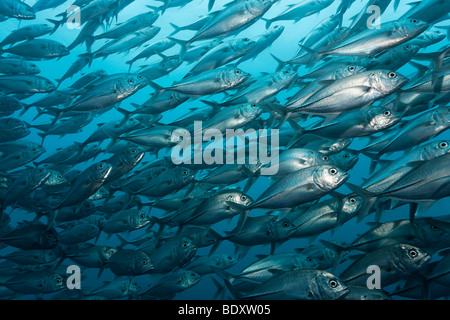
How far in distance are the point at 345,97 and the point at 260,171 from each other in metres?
1.16

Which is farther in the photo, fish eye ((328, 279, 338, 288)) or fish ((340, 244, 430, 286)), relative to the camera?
fish ((340, 244, 430, 286))

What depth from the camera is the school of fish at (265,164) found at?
8.65 ft

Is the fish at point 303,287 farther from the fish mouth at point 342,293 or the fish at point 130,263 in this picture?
the fish at point 130,263

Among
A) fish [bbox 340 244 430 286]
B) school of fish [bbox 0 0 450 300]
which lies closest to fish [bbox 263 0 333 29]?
school of fish [bbox 0 0 450 300]

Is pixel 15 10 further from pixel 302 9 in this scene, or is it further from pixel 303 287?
pixel 303 287

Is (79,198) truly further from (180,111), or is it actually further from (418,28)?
(180,111)

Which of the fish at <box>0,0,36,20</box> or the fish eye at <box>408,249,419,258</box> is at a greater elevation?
the fish at <box>0,0,36,20</box>

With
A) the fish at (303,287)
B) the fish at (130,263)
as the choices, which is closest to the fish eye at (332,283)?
the fish at (303,287)

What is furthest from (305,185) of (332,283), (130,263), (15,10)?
(15,10)

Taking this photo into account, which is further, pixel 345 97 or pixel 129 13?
pixel 129 13

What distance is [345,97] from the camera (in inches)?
102

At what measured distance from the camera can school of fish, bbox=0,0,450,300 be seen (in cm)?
264

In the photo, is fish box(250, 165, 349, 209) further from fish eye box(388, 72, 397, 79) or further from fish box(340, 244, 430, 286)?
fish eye box(388, 72, 397, 79)

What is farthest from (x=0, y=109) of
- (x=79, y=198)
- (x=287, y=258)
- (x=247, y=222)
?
(x=287, y=258)
